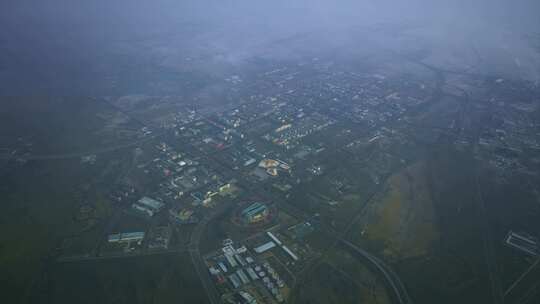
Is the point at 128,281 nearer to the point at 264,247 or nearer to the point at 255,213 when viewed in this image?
the point at 264,247

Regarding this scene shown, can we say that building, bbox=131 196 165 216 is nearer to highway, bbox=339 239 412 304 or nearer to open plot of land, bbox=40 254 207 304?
open plot of land, bbox=40 254 207 304

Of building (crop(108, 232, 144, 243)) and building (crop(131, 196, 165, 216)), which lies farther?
building (crop(131, 196, 165, 216))

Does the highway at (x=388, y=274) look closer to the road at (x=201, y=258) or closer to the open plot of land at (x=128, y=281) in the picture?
the road at (x=201, y=258)

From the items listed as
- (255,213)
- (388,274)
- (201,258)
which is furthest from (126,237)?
(388,274)

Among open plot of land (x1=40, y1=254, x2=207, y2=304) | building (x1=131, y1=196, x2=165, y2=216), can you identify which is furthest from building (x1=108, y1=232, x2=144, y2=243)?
building (x1=131, y1=196, x2=165, y2=216)

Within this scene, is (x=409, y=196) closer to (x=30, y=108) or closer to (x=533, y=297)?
(x=533, y=297)

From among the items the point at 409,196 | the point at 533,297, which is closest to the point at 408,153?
the point at 409,196

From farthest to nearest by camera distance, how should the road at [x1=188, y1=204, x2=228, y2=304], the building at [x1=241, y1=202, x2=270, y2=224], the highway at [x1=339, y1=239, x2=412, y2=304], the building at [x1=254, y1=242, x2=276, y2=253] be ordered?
the building at [x1=241, y1=202, x2=270, y2=224] → the building at [x1=254, y1=242, x2=276, y2=253] → the highway at [x1=339, y1=239, x2=412, y2=304] → the road at [x1=188, y1=204, x2=228, y2=304]
